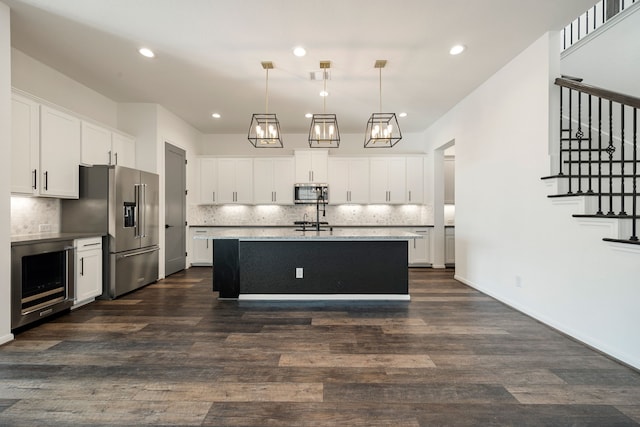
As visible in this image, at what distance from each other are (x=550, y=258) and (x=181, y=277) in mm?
5510

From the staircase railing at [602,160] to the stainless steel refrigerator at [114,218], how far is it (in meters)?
5.28

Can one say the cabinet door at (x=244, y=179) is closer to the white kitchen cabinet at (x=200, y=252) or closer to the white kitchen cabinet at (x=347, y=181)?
the white kitchen cabinet at (x=200, y=252)

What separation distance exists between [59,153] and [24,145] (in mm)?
451

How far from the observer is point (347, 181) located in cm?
675

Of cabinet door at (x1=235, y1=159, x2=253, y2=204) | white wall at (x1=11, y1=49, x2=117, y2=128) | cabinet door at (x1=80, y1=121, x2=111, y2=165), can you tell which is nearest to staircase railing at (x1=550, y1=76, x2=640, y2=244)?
cabinet door at (x1=235, y1=159, x2=253, y2=204)

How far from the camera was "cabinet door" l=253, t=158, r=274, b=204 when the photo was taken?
6.77 meters

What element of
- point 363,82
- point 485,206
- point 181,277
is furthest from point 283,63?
point 181,277

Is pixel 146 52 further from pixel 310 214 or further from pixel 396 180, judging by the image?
pixel 396 180

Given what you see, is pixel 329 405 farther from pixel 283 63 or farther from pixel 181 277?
pixel 181 277

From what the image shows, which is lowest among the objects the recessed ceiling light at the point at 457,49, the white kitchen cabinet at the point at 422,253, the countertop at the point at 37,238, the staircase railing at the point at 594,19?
the white kitchen cabinet at the point at 422,253

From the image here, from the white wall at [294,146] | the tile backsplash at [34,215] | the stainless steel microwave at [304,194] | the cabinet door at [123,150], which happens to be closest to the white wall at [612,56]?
the white wall at [294,146]

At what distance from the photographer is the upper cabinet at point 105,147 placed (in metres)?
4.15

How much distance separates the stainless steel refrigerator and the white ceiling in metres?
1.39

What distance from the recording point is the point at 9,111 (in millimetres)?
2818
